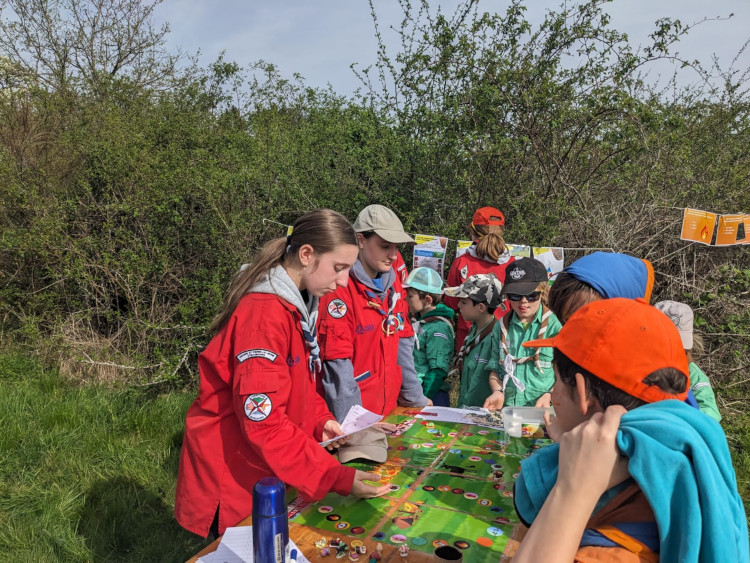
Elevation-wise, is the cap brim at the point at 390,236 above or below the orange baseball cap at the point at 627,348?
above

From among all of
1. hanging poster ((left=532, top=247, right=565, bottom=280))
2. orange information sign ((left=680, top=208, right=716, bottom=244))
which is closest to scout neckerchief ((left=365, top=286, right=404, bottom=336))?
hanging poster ((left=532, top=247, right=565, bottom=280))

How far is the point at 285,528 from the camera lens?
142 cm

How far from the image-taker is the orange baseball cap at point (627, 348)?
113 cm

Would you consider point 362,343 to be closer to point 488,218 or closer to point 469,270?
point 469,270

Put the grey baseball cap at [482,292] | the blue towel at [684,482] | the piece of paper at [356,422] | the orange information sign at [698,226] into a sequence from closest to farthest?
the blue towel at [684,482] < the piece of paper at [356,422] < the grey baseball cap at [482,292] < the orange information sign at [698,226]

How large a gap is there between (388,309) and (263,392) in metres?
1.72

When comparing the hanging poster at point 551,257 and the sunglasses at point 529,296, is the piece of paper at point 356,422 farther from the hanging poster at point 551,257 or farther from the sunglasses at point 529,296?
the hanging poster at point 551,257

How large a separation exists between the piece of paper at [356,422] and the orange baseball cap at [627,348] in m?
1.31

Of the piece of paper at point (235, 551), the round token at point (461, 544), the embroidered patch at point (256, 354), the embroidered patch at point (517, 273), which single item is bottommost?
the piece of paper at point (235, 551)

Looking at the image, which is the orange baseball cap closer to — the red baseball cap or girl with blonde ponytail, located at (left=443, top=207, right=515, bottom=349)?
girl with blonde ponytail, located at (left=443, top=207, right=515, bottom=349)

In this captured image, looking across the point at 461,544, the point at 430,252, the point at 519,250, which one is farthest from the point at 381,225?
the point at 430,252

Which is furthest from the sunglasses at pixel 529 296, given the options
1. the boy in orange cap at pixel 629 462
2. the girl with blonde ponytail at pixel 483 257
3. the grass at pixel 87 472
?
the grass at pixel 87 472

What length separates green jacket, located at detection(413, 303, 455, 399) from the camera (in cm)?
423

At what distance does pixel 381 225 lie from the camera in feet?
10.7
